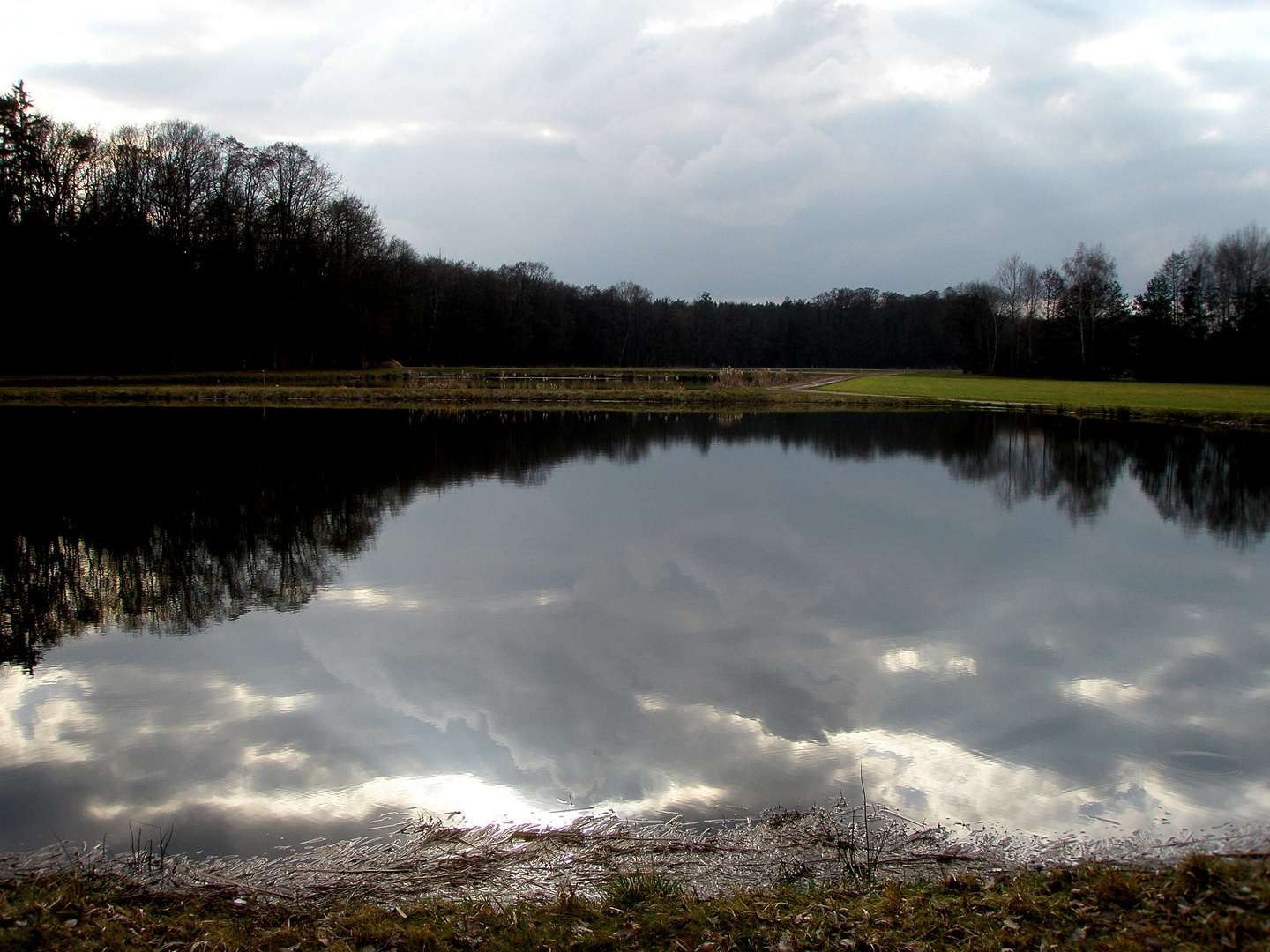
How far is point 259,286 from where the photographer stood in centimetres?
5112

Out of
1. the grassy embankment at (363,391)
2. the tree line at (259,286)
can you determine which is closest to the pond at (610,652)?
the grassy embankment at (363,391)

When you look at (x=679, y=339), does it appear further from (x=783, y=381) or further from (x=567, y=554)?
(x=567, y=554)

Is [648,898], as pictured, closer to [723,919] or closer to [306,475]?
[723,919]

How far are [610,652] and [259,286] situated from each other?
50050 mm

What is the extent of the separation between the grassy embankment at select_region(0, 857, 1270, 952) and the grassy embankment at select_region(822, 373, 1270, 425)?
3528 centimetres

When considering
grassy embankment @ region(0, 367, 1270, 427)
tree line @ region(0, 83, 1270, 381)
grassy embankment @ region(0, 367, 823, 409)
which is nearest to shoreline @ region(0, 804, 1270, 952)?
grassy embankment @ region(0, 367, 1270, 427)

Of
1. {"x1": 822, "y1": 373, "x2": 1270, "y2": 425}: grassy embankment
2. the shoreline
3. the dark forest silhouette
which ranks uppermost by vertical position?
{"x1": 822, "y1": 373, "x2": 1270, "y2": 425}: grassy embankment

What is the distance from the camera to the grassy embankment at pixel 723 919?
370 cm

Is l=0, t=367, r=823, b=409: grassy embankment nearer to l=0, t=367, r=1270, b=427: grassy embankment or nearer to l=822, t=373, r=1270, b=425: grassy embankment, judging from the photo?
l=0, t=367, r=1270, b=427: grassy embankment

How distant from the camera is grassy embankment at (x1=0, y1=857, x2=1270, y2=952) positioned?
3.70 metres

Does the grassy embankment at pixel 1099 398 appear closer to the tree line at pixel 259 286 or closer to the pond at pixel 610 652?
the tree line at pixel 259 286

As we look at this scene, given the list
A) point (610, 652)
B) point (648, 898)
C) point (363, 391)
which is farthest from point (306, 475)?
point (363, 391)

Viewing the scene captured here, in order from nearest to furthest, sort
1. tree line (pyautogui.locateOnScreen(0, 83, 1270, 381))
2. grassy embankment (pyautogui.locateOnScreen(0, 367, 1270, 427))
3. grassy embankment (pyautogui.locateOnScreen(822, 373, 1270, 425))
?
grassy embankment (pyautogui.locateOnScreen(822, 373, 1270, 425))
grassy embankment (pyautogui.locateOnScreen(0, 367, 1270, 427))
tree line (pyautogui.locateOnScreen(0, 83, 1270, 381))

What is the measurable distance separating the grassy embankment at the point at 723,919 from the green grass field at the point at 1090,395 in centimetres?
3632
